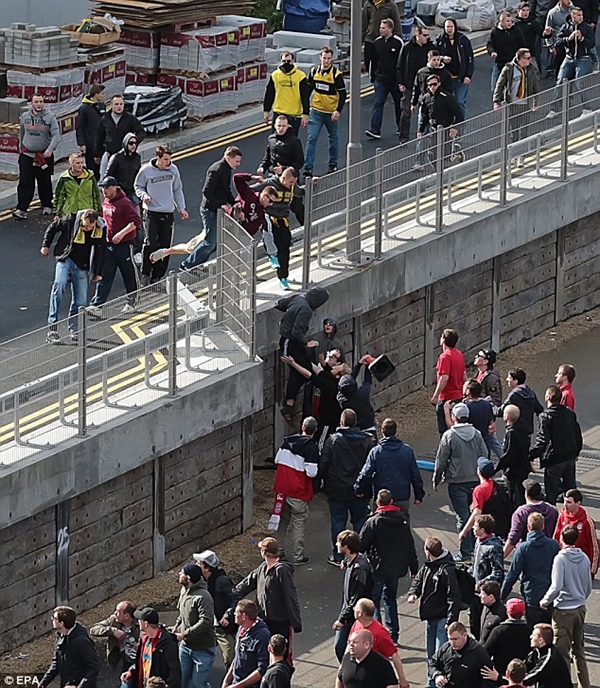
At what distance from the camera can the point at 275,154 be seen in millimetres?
25594

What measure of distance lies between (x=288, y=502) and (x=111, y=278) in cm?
374

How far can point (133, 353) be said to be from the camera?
784 inches

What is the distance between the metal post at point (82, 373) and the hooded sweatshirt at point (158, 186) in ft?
13.6

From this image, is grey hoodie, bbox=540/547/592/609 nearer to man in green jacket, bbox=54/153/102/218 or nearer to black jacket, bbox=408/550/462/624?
black jacket, bbox=408/550/462/624

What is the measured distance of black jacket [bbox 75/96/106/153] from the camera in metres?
26.7

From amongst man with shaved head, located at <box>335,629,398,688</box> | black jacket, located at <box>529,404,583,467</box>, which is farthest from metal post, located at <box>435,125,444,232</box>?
man with shaved head, located at <box>335,629,398,688</box>

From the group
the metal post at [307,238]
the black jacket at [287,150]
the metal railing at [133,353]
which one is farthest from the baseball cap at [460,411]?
the black jacket at [287,150]

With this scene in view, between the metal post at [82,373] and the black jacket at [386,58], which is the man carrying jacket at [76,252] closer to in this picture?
the metal post at [82,373]

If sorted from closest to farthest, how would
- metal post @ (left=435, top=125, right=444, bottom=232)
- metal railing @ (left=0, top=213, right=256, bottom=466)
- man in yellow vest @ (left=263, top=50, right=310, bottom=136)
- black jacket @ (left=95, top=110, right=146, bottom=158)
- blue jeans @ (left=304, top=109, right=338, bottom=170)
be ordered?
1. metal railing @ (left=0, top=213, right=256, bottom=466)
2. metal post @ (left=435, top=125, right=444, bottom=232)
3. black jacket @ (left=95, top=110, right=146, bottom=158)
4. man in yellow vest @ (left=263, top=50, right=310, bottom=136)
5. blue jeans @ (left=304, top=109, right=338, bottom=170)

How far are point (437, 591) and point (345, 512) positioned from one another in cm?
269

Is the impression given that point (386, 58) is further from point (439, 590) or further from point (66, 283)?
point (439, 590)

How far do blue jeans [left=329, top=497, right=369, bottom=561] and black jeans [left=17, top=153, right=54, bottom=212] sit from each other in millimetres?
8353

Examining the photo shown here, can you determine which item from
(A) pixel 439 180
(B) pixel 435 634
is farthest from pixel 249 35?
(B) pixel 435 634

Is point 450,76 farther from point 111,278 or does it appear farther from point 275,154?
point 111,278
